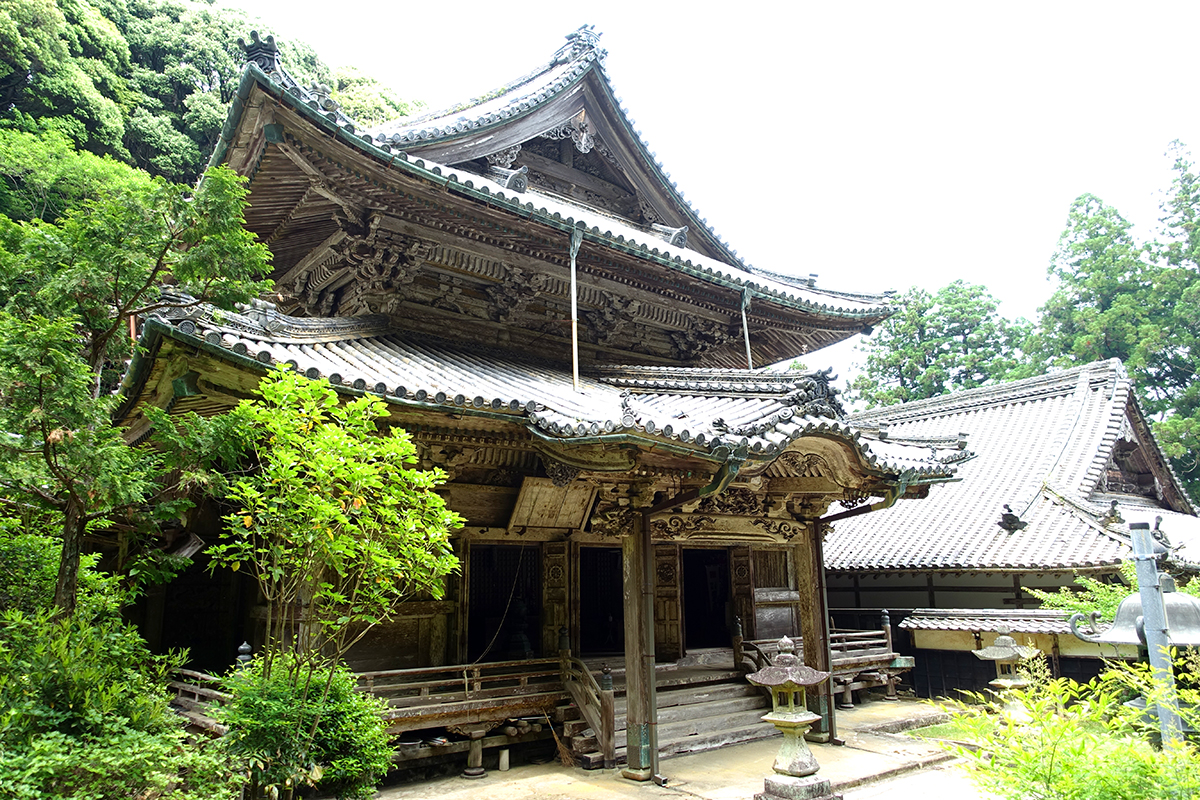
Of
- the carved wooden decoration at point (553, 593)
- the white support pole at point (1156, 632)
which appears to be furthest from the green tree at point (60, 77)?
the white support pole at point (1156, 632)

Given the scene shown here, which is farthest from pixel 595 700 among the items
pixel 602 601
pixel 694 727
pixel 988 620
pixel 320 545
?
pixel 988 620

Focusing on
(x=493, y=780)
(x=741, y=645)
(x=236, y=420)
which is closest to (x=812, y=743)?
(x=741, y=645)

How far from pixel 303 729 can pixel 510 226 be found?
6062mm

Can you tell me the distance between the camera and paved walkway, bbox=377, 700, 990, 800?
782 centimetres

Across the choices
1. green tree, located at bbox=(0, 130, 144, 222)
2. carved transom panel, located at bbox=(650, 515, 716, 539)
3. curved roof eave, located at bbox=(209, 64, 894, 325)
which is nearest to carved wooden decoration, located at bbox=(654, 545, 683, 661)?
carved transom panel, located at bbox=(650, 515, 716, 539)

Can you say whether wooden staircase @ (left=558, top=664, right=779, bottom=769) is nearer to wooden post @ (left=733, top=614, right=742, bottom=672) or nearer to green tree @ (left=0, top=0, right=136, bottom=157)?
wooden post @ (left=733, top=614, right=742, bottom=672)

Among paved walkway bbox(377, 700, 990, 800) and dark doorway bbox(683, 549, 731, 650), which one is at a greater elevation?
dark doorway bbox(683, 549, 731, 650)

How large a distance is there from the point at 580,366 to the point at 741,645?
549 centimetres

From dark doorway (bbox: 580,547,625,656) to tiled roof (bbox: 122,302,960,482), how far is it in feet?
15.3

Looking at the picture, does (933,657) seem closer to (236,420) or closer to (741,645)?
(741,645)

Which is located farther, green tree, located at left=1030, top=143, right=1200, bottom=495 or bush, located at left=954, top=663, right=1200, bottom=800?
green tree, located at left=1030, top=143, right=1200, bottom=495

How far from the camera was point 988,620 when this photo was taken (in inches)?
602

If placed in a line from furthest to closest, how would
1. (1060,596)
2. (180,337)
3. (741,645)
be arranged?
(1060,596) → (741,645) → (180,337)

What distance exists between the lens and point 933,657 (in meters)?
16.6
